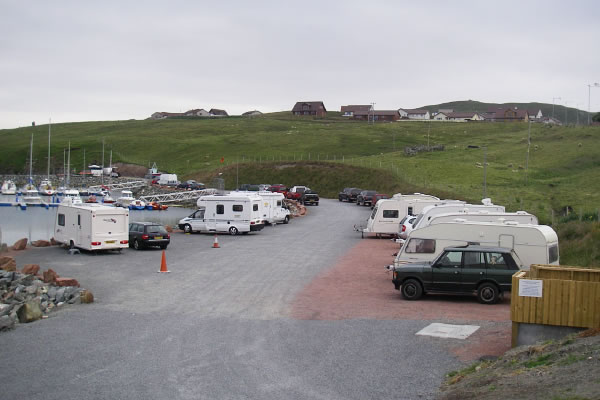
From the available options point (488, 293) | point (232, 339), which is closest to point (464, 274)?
point (488, 293)

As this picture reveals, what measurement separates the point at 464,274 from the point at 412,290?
5.41 ft

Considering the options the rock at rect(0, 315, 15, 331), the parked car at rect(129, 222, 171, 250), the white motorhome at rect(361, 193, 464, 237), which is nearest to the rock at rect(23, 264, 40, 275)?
the rock at rect(0, 315, 15, 331)

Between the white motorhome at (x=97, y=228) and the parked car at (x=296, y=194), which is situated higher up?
the parked car at (x=296, y=194)

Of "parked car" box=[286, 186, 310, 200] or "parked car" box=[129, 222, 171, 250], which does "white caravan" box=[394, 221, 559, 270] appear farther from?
"parked car" box=[286, 186, 310, 200]

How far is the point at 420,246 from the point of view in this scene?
2250cm

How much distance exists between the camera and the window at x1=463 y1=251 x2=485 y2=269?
19562 millimetres

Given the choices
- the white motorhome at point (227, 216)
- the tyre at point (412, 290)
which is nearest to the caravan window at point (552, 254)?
the tyre at point (412, 290)

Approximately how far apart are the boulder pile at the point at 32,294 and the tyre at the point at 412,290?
31.8 feet

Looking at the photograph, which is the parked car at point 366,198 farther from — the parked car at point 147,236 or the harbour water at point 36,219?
the parked car at point 147,236

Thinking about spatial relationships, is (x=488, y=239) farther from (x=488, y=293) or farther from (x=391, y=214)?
(x=391, y=214)

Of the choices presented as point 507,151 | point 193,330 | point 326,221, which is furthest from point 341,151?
point 193,330

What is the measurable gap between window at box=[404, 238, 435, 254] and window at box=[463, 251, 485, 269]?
108 inches

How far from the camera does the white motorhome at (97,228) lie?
99.8 feet

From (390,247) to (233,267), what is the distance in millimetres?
10907
